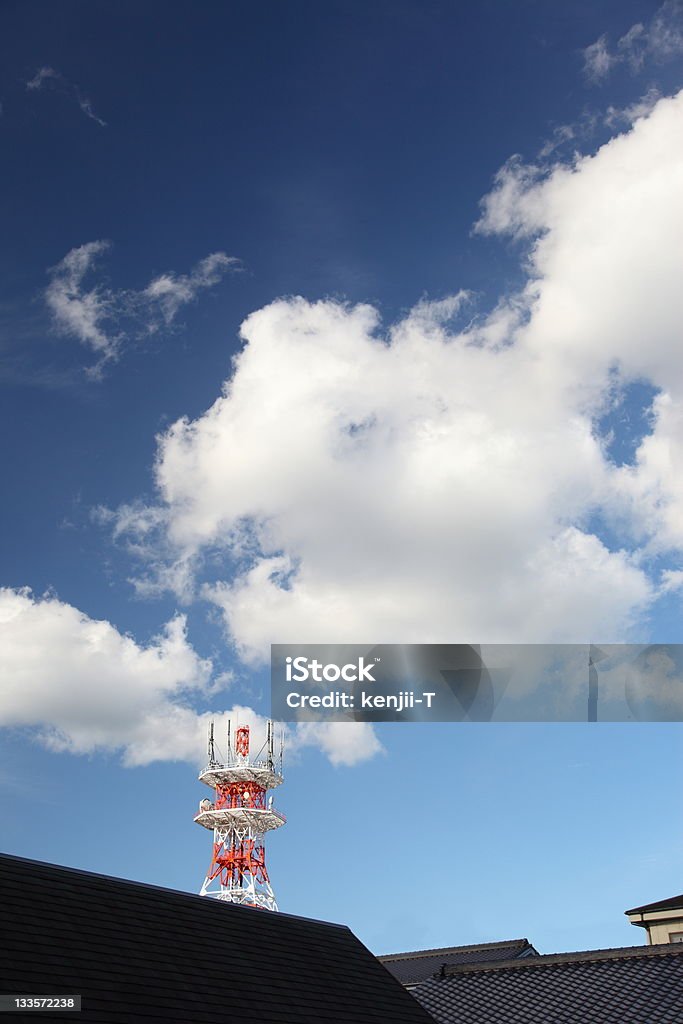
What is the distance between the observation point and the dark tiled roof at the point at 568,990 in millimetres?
25656

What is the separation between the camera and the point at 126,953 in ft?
55.4

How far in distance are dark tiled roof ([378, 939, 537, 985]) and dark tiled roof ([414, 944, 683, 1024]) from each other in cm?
1331

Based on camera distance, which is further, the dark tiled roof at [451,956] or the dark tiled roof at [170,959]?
the dark tiled roof at [451,956]

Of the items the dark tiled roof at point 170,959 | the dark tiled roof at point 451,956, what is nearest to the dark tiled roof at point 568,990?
the dark tiled roof at point 170,959

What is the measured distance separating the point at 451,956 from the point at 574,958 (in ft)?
55.5

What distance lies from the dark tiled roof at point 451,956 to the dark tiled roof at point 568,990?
1331 cm

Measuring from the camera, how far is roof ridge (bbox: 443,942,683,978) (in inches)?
1110
